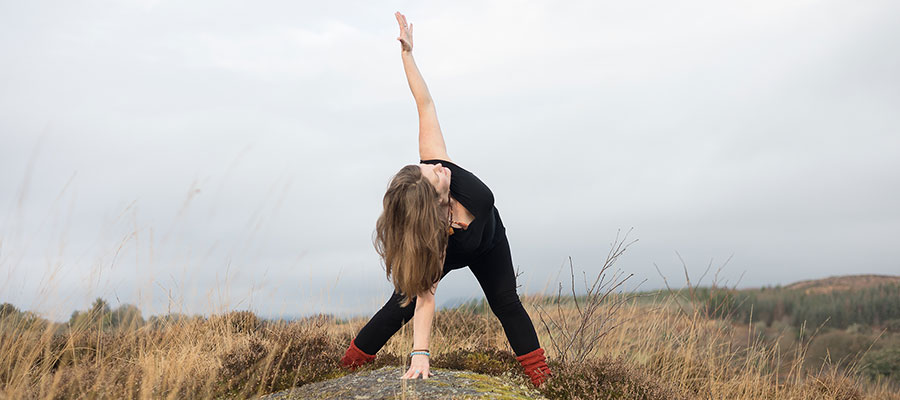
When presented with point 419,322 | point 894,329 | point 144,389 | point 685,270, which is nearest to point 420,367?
point 419,322

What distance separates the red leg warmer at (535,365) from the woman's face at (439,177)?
1210 millimetres

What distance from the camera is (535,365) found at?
3898 millimetres

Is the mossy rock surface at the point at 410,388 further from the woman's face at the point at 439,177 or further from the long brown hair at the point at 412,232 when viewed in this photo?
the woman's face at the point at 439,177

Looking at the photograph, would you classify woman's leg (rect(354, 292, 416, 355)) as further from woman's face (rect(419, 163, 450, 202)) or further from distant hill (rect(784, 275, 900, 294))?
distant hill (rect(784, 275, 900, 294))

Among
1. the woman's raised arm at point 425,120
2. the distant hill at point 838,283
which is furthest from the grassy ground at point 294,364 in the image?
the distant hill at point 838,283

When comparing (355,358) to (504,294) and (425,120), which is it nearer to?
(504,294)

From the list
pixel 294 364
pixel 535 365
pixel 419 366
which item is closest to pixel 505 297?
pixel 535 365

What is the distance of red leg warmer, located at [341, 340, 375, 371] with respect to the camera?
4.13m

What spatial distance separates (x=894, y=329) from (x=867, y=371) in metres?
3.73

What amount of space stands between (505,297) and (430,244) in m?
0.85

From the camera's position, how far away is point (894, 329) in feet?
44.7

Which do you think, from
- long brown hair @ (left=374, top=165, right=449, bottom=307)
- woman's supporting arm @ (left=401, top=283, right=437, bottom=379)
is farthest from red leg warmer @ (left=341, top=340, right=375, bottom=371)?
long brown hair @ (left=374, top=165, right=449, bottom=307)

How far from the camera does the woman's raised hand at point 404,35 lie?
394 centimetres

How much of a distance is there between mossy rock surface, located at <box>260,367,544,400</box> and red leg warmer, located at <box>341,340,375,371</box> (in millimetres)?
166
